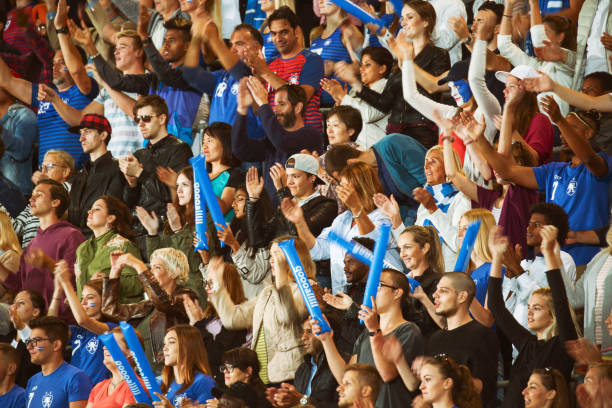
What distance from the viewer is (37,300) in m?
7.56

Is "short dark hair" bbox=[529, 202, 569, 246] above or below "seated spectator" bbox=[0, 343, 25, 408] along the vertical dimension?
above

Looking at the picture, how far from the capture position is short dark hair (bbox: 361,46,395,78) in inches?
302

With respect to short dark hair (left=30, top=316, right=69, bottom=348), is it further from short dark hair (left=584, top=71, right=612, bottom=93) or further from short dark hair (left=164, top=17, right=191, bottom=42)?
short dark hair (left=584, top=71, right=612, bottom=93)

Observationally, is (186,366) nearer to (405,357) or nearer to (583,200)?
(405,357)

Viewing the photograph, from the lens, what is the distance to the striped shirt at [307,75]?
25.3 feet

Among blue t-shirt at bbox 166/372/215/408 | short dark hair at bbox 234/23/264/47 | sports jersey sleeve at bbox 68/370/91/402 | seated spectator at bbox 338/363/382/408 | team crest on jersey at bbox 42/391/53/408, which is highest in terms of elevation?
short dark hair at bbox 234/23/264/47

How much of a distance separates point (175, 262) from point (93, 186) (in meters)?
1.42

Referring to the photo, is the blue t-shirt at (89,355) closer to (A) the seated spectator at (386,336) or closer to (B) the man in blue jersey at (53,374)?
(B) the man in blue jersey at (53,374)

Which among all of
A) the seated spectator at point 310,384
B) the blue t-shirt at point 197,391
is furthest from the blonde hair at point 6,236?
the seated spectator at point 310,384

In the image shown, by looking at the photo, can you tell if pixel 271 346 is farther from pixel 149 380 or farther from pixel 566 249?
pixel 566 249

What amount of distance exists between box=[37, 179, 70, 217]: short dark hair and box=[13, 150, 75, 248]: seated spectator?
1.35 ft

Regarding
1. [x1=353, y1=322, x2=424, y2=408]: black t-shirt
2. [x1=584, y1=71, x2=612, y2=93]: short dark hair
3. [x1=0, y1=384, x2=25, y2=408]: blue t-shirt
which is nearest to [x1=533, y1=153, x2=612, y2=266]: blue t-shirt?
[x1=584, y1=71, x2=612, y2=93]: short dark hair

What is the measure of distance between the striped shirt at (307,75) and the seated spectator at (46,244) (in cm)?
159

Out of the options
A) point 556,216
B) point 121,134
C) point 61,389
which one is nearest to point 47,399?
point 61,389
